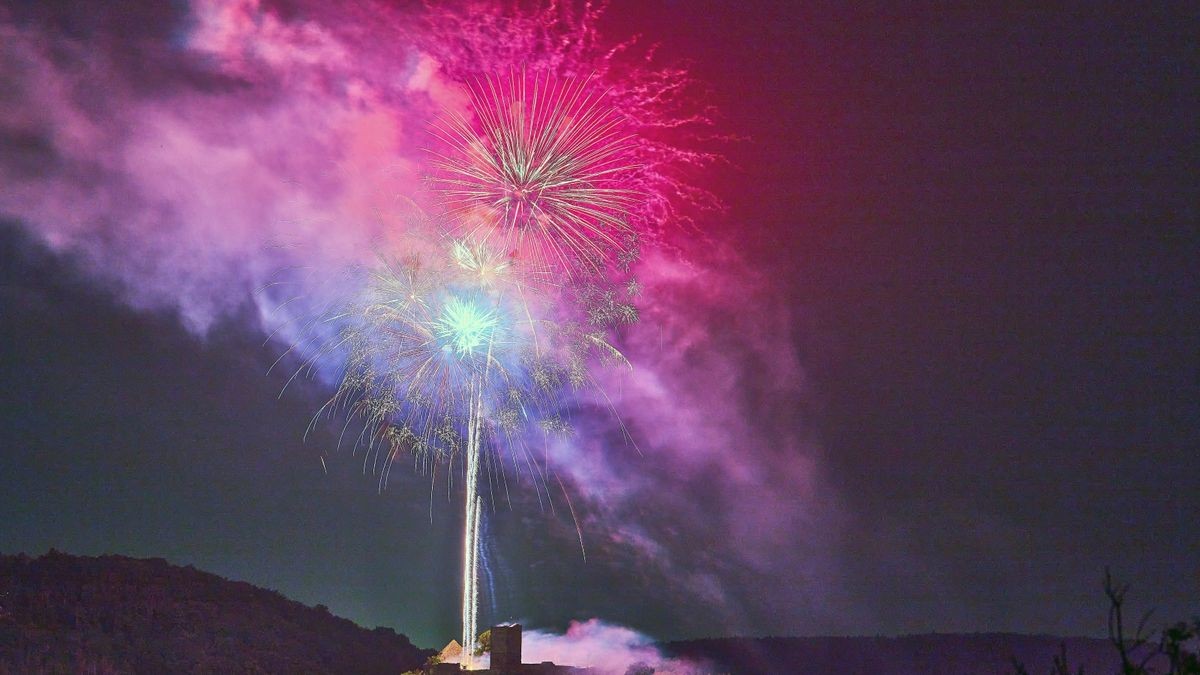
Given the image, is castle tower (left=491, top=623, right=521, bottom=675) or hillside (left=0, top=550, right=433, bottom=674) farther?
hillside (left=0, top=550, right=433, bottom=674)

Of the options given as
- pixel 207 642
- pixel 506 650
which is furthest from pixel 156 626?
pixel 506 650

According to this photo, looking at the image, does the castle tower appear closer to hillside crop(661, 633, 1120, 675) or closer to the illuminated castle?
the illuminated castle

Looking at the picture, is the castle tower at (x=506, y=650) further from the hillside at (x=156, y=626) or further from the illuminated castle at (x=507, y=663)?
the hillside at (x=156, y=626)

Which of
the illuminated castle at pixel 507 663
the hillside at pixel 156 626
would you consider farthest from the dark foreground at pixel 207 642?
the illuminated castle at pixel 507 663

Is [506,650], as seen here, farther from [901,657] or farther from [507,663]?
[901,657]

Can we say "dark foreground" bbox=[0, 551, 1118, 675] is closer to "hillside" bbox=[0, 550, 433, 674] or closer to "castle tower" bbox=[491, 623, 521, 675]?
"hillside" bbox=[0, 550, 433, 674]

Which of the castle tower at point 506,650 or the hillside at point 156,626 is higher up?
the hillside at point 156,626

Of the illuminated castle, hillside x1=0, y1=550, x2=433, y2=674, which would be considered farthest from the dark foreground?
the illuminated castle

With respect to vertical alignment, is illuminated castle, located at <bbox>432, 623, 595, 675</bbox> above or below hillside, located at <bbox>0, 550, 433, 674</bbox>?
below
